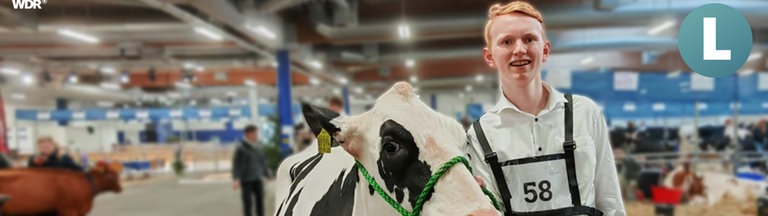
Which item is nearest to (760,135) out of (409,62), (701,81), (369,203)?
(701,81)

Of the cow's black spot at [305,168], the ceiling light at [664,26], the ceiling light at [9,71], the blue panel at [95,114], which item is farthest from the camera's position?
the blue panel at [95,114]

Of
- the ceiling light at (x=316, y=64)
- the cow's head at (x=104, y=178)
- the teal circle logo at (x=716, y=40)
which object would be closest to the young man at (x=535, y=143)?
the teal circle logo at (x=716, y=40)

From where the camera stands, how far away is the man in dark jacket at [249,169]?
6223 mm

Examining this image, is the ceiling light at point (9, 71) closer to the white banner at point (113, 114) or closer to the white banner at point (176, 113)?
the white banner at point (113, 114)

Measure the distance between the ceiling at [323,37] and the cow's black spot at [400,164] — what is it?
77.6 inches

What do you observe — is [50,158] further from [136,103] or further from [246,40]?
[136,103]

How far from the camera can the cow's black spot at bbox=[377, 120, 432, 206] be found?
1178 mm

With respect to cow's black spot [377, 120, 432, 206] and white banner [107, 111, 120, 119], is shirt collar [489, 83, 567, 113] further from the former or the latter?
white banner [107, 111, 120, 119]

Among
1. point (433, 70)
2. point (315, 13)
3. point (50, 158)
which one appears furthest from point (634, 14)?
point (50, 158)

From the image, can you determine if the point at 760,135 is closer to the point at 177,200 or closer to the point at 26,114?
the point at 177,200

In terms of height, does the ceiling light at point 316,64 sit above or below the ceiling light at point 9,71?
below

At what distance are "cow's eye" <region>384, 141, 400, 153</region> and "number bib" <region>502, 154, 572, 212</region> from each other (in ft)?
1.40

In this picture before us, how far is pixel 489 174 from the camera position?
1475mm

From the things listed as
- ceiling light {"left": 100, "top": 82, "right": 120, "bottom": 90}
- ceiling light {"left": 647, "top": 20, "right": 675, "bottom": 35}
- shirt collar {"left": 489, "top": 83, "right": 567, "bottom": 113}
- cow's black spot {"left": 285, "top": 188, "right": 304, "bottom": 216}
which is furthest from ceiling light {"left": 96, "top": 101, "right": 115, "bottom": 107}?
shirt collar {"left": 489, "top": 83, "right": 567, "bottom": 113}
